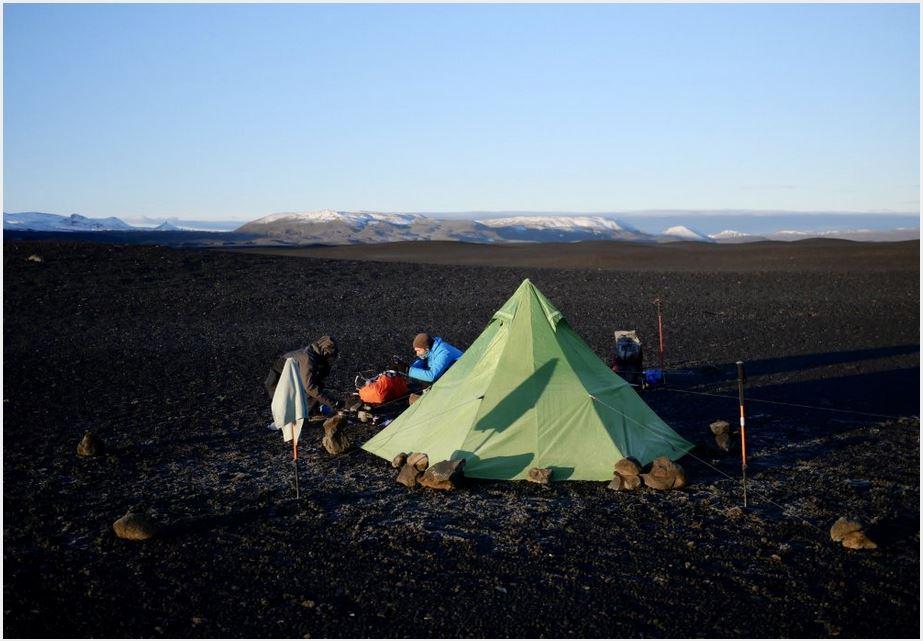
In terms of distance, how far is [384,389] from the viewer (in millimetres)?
11820

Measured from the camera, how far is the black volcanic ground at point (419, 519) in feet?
20.2

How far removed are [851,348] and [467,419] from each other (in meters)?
11.4

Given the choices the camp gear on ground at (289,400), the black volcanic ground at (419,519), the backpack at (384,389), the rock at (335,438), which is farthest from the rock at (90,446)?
the backpack at (384,389)

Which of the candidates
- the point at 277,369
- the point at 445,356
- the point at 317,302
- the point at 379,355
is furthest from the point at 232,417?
the point at 317,302

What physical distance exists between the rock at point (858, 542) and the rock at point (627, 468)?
2113 millimetres

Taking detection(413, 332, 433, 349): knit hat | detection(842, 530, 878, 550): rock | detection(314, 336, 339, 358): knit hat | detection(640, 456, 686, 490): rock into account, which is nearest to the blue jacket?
detection(413, 332, 433, 349): knit hat

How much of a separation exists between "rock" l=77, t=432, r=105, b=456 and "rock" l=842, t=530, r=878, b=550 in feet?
25.9

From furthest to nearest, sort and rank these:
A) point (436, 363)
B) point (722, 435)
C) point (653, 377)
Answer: point (653, 377) < point (436, 363) < point (722, 435)

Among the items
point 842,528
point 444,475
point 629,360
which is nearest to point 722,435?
point 842,528

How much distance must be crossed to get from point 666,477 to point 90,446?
645 centimetres

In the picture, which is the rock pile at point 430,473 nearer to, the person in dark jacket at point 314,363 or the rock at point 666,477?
the rock at point 666,477

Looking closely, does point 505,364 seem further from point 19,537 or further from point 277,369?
point 19,537

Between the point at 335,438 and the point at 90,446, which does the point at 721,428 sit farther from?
the point at 90,446

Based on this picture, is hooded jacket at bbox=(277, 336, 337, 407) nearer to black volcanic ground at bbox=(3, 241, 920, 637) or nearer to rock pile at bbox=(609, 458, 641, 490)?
black volcanic ground at bbox=(3, 241, 920, 637)
